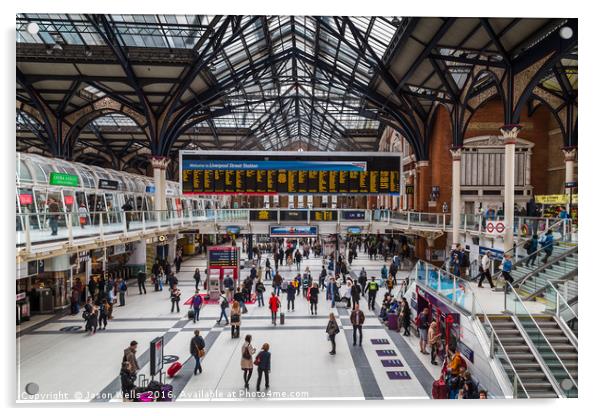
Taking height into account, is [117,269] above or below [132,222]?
below

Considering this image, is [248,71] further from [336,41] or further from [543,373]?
[543,373]

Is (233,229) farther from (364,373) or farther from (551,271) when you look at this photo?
(551,271)

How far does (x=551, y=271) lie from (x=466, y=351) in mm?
3143

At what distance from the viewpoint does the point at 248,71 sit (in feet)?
75.9

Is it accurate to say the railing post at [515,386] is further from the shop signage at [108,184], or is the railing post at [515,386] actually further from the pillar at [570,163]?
the shop signage at [108,184]

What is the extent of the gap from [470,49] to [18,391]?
585 inches

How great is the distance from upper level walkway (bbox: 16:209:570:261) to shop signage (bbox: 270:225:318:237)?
0.33m

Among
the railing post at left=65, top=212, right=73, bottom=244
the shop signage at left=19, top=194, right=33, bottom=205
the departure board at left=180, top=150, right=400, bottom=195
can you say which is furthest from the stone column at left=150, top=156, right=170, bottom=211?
the railing post at left=65, top=212, right=73, bottom=244

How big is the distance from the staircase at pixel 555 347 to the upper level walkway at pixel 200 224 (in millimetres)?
5988

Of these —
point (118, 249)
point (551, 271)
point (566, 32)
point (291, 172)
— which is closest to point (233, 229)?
point (118, 249)

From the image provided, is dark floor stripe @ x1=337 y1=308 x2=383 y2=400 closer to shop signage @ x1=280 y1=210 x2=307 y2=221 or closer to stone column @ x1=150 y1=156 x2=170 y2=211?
shop signage @ x1=280 y1=210 x2=307 y2=221

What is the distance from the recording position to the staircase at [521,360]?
682 centimetres

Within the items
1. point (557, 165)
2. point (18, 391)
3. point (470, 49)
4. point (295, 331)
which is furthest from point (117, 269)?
point (557, 165)

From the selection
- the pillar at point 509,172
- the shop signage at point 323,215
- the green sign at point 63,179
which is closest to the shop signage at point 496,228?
the pillar at point 509,172
